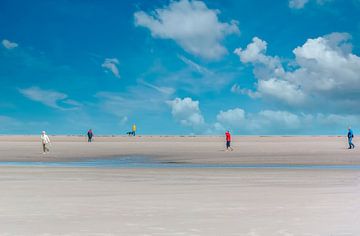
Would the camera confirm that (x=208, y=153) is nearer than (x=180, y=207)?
No

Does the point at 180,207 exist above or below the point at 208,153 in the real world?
below

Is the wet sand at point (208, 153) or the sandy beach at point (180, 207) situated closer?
the sandy beach at point (180, 207)

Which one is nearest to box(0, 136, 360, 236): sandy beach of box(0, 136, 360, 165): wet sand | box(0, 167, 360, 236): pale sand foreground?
box(0, 167, 360, 236): pale sand foreground

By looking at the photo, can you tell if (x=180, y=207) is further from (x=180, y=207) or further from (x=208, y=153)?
(x=208, y=153)

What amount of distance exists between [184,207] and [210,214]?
113 cm

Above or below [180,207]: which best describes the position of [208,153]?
above

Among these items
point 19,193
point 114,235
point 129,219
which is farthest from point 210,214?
point 19,193

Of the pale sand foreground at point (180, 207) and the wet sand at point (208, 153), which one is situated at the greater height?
the wet sand at point (208, 153)

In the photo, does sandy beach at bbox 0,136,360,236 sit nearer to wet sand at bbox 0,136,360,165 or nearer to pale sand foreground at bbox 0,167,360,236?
pale sand foreground at bbox 0,167,360,236

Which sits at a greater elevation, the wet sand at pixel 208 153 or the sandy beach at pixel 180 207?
the wet sand at pixel 208 153

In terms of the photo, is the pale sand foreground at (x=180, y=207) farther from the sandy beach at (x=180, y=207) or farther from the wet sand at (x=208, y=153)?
the wet sand at (x=208, y=153)

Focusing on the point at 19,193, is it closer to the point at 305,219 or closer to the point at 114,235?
the point at 114,235

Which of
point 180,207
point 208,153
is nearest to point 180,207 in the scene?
point 180,207

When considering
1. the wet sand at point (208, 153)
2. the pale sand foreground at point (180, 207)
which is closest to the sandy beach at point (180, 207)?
the pale sand foreground at point (180, 207)
